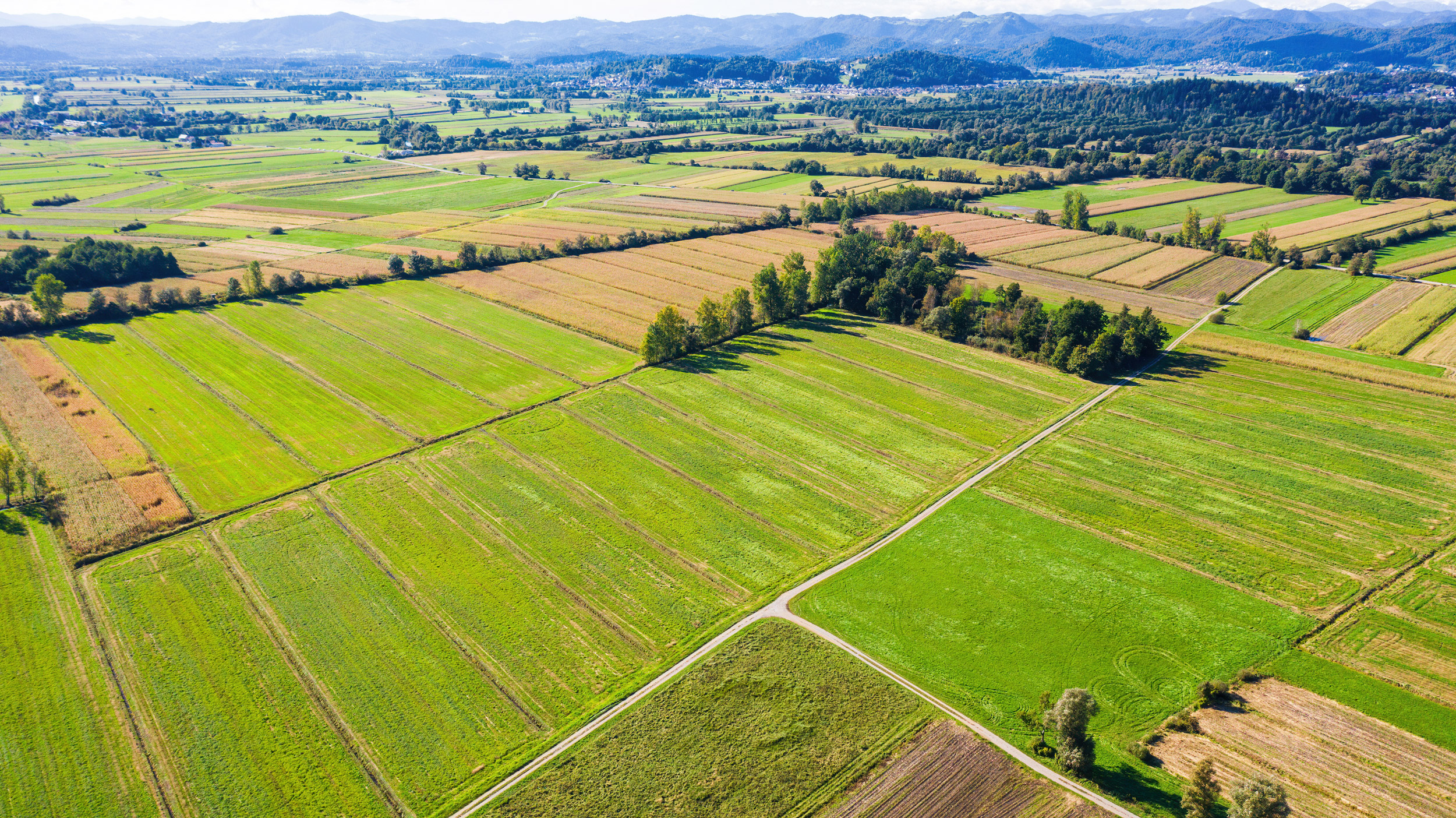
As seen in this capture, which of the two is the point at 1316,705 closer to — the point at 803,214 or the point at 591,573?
the point at 591,573

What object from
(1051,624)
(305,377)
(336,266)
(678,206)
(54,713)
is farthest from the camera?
(678,206)

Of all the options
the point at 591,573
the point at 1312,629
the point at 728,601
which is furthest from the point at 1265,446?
the point at 591,573

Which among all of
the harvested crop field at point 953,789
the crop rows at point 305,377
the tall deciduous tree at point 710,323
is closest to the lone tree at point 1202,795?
the harvested crop field at point 953,789

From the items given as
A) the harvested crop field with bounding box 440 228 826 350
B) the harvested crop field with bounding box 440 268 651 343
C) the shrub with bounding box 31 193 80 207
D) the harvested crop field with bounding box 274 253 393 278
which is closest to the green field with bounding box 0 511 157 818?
the harvested crop field with bounding box 440 268 651 343

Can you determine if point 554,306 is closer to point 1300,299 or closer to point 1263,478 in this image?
point 1263,478

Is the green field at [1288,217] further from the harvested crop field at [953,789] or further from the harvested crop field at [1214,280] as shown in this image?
the harvested crop field at [953,789]

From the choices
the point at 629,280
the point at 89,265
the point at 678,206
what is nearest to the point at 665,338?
the point at 629,280
